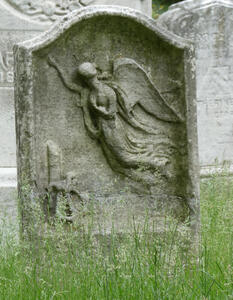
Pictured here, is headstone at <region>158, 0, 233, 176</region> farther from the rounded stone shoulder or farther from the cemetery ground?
the cemetery ground

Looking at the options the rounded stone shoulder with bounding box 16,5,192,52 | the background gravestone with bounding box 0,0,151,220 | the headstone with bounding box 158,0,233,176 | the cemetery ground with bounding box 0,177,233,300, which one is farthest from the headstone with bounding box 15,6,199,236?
the headstone with bounding box 158,0,233,176

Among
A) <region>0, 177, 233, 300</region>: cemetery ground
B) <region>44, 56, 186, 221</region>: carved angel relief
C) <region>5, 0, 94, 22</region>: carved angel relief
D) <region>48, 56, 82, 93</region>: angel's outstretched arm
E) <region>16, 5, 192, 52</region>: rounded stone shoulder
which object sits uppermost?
<region>5, 0, 94, 22</region>: carved angel relief

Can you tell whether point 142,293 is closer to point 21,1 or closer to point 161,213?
point 161,213

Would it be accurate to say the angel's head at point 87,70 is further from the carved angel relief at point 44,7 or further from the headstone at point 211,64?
the headstone at point 211,64

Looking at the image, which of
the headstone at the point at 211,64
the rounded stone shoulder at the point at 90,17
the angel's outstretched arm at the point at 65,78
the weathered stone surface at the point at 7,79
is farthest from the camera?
the headstone at the point at 211,64

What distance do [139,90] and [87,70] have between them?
1.26 feet

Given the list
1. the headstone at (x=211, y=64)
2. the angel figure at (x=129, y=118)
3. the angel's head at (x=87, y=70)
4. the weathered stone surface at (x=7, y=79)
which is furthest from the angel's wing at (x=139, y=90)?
the headstone at (x=211, y=64)

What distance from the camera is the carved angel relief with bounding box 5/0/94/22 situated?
468cm

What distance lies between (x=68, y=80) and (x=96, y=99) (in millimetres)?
197

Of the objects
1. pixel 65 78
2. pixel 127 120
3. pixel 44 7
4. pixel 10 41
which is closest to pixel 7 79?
pixel 10 41

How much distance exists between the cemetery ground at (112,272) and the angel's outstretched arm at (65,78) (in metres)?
0.84

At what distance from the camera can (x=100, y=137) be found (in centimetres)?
370

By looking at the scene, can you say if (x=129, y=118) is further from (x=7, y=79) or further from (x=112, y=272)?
(x=7, y=79)

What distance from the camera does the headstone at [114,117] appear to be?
3.50m
